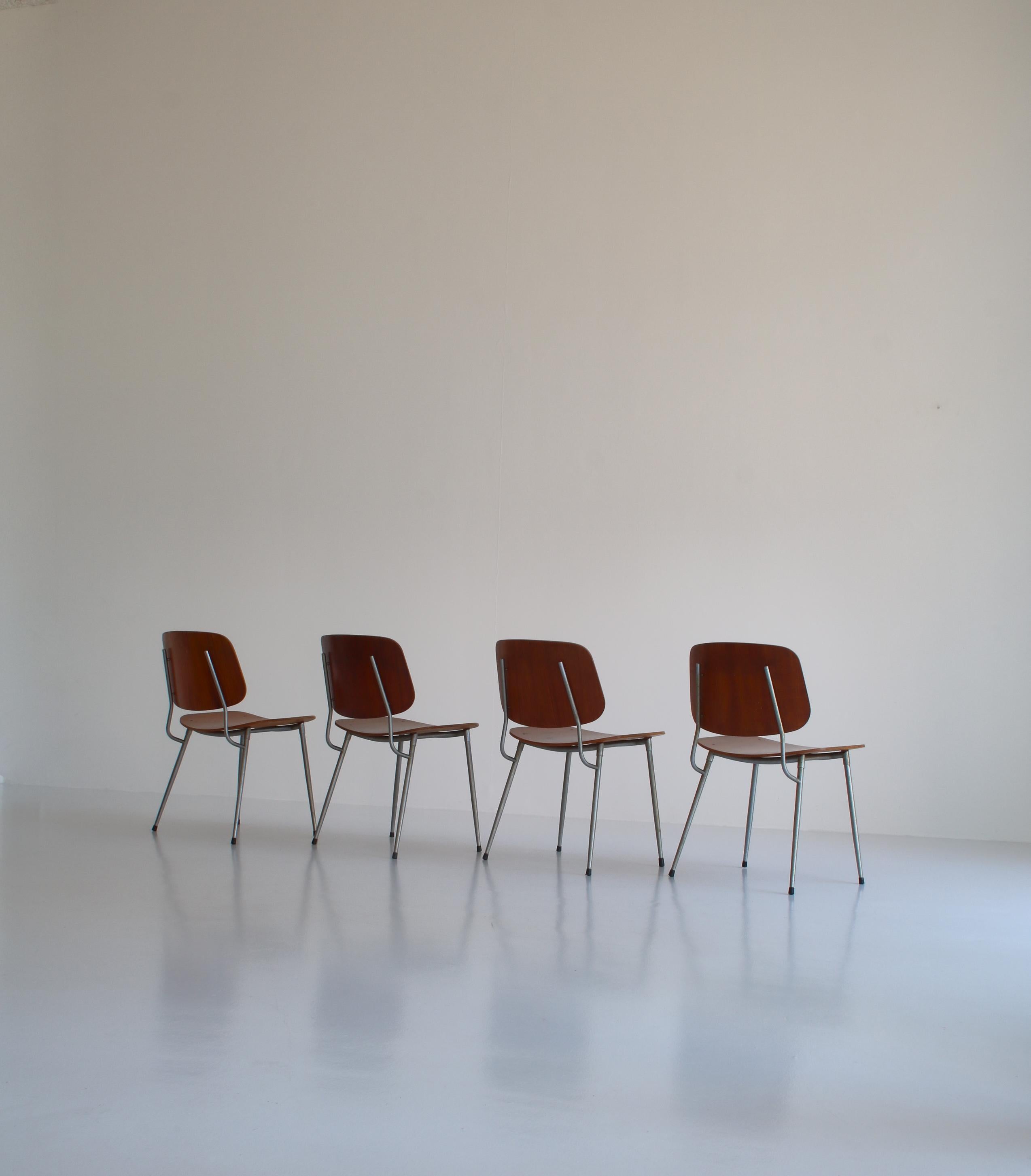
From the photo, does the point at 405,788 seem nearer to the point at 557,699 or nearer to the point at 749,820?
the point at 557,699

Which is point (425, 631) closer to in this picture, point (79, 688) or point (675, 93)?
point (79, 688)

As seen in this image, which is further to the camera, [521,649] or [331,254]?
[331,254]

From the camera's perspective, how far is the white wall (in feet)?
14.5

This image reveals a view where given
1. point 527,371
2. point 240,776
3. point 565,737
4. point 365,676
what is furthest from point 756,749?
point 527,371

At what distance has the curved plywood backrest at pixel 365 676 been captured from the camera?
3598 mm

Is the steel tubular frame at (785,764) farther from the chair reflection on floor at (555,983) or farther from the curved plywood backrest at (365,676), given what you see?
the curved plywood backrest at (365,676)

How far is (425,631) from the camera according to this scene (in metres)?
4.73

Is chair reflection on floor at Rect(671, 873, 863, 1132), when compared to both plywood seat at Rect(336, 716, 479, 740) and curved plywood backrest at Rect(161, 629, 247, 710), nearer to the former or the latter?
plywood seat at Rect(336, 716, 479, 740)

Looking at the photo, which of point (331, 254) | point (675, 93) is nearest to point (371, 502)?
point (331, 254)

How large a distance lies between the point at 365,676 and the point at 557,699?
2.32ft

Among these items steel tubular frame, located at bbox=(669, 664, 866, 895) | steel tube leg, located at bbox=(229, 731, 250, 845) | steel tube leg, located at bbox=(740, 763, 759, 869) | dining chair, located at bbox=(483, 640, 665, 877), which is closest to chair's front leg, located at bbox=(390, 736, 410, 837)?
dining chair, located at bbox=(483, 640, 665, 877)

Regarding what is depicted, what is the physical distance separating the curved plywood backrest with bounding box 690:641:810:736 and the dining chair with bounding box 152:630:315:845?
140 cm

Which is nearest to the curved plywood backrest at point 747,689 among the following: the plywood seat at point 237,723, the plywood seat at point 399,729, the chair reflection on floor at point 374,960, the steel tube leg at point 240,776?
the plywood seat at point 399,729

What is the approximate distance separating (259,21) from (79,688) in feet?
10.6
